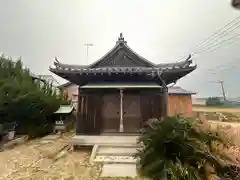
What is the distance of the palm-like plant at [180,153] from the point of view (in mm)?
4556

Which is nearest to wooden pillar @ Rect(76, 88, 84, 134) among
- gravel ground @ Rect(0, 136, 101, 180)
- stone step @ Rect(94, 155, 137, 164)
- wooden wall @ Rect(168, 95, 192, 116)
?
gravel ground @ Rect(0, 136, 101, 180)

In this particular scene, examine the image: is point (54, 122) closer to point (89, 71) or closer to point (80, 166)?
point (89, 71)

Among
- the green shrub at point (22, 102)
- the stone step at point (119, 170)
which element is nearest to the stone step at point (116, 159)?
the stone step at point (119, 170)

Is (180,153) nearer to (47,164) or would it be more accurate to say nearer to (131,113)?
(47,164)

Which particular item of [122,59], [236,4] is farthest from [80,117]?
[236,4]

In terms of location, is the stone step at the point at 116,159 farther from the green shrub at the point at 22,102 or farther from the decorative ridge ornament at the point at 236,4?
the green shrub at the point at 22,102

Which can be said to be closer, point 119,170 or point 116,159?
point 119,170

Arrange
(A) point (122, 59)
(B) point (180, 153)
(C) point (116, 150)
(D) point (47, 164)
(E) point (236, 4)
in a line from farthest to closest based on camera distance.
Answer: (A) point (122, 59), (C) point (116, 150), (D) point (47, 164), (B) point (180, 153), (E) point (236, 4)

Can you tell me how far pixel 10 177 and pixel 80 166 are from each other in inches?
76.1

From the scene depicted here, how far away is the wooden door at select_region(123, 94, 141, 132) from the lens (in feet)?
30.2

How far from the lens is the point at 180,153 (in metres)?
4.89

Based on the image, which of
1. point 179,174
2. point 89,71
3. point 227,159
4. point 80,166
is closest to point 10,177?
point 80,166

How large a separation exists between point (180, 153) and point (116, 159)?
7.48ft

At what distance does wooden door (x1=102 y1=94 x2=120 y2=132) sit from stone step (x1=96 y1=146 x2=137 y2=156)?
1.85 m
